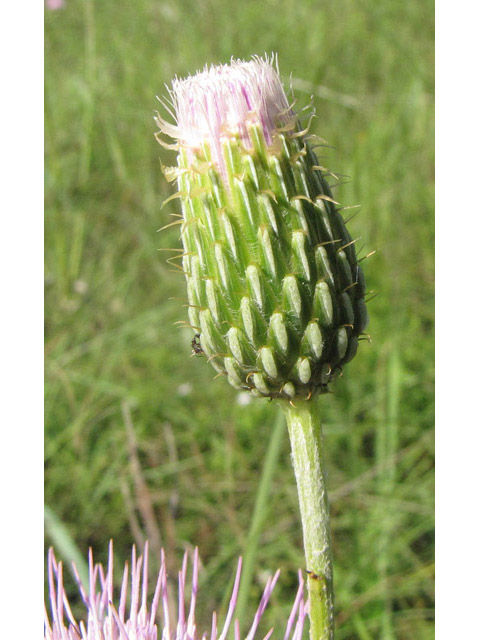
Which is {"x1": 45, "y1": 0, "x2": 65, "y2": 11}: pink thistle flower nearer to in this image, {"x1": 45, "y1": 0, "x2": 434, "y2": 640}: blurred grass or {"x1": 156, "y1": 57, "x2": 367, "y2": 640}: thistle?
{"x1": 45, "y1": 0, "x2": 434, "y2": 640}: blurred grass

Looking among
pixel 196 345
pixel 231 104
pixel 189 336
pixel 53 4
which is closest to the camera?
pixel 231 104

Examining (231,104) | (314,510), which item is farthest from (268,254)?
(314,510)

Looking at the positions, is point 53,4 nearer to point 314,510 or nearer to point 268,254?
point 268,254

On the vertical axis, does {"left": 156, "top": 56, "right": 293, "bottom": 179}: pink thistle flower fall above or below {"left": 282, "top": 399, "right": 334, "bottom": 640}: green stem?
above

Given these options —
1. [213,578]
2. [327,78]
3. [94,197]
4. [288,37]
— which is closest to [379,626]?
[213,578]

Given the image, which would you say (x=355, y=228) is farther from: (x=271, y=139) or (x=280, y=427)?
(x=271, y=139)

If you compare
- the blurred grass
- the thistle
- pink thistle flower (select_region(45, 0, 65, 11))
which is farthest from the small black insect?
pink thistle flower (select_region(45, 0, 65, 11))
